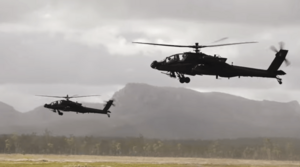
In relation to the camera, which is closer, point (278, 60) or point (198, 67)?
point (198, 67)

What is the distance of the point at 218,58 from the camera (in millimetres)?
69750

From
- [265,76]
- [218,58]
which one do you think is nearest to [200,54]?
[218,58]

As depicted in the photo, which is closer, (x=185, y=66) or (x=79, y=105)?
(x=185, y=66)

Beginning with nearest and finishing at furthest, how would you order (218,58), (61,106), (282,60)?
1. (218,58)
2. (282,60)
3. (61,106)

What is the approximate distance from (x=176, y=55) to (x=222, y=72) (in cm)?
701

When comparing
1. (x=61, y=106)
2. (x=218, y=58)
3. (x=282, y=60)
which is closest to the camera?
(x=218, y=58)

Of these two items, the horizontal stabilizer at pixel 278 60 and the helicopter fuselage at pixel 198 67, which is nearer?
the helicopter fuselage at pixel 198 67

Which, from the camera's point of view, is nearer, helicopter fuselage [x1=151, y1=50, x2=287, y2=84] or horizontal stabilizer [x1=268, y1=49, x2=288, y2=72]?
helicopter fuselage [x1=151, y1=50, x2=287, y2=84]

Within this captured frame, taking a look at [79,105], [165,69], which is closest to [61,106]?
[79,105]

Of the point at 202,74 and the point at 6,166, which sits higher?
the point at 202,74

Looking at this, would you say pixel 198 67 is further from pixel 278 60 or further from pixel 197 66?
pixel 278 60

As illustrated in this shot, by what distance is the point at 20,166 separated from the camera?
122688 millimetres

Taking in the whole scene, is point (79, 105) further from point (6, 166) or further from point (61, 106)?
point (6, 166)

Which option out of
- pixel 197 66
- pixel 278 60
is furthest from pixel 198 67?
pixel 278 60
